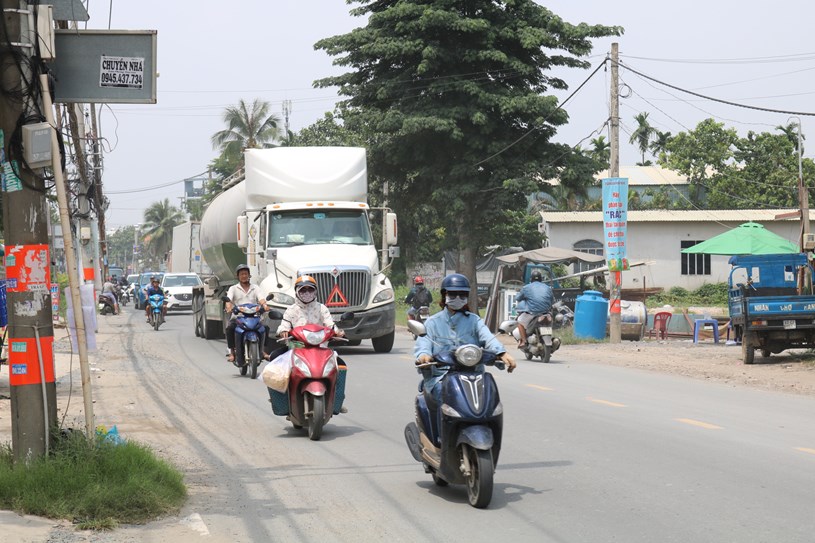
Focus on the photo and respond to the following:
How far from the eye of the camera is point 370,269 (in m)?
21.8

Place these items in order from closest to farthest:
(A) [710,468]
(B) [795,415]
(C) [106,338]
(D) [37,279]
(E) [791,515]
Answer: (E) [791,515], (D) [37,279], (A) [710,468], (B) [795,415], (C) [106,338]

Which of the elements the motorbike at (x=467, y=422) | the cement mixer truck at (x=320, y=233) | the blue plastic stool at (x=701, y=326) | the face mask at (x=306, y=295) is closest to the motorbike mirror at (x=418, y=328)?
the motorbike at (x=467, y=422)

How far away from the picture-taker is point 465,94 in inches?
1553

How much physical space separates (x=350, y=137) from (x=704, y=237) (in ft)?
59.2

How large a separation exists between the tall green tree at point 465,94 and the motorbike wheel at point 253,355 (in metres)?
21.4

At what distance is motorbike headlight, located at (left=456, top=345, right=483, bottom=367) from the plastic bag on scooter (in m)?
3.68

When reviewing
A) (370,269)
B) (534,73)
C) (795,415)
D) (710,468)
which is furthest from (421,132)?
(710,468)

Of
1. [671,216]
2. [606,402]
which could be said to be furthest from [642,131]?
[606,402]

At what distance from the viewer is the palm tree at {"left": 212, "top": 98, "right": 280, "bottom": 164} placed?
62.8m

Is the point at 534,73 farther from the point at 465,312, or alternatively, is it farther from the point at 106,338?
the point at 465,312

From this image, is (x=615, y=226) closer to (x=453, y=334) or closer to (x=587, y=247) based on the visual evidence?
(x=453, y=334)

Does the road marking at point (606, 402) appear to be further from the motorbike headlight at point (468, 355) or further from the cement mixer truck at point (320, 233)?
the cement mixer truck at point (320, 233)

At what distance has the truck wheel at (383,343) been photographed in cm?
2262

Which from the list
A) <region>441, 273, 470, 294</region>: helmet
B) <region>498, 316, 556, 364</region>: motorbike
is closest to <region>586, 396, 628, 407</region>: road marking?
<region>498, 316, 556, 364</region>: motorbike
